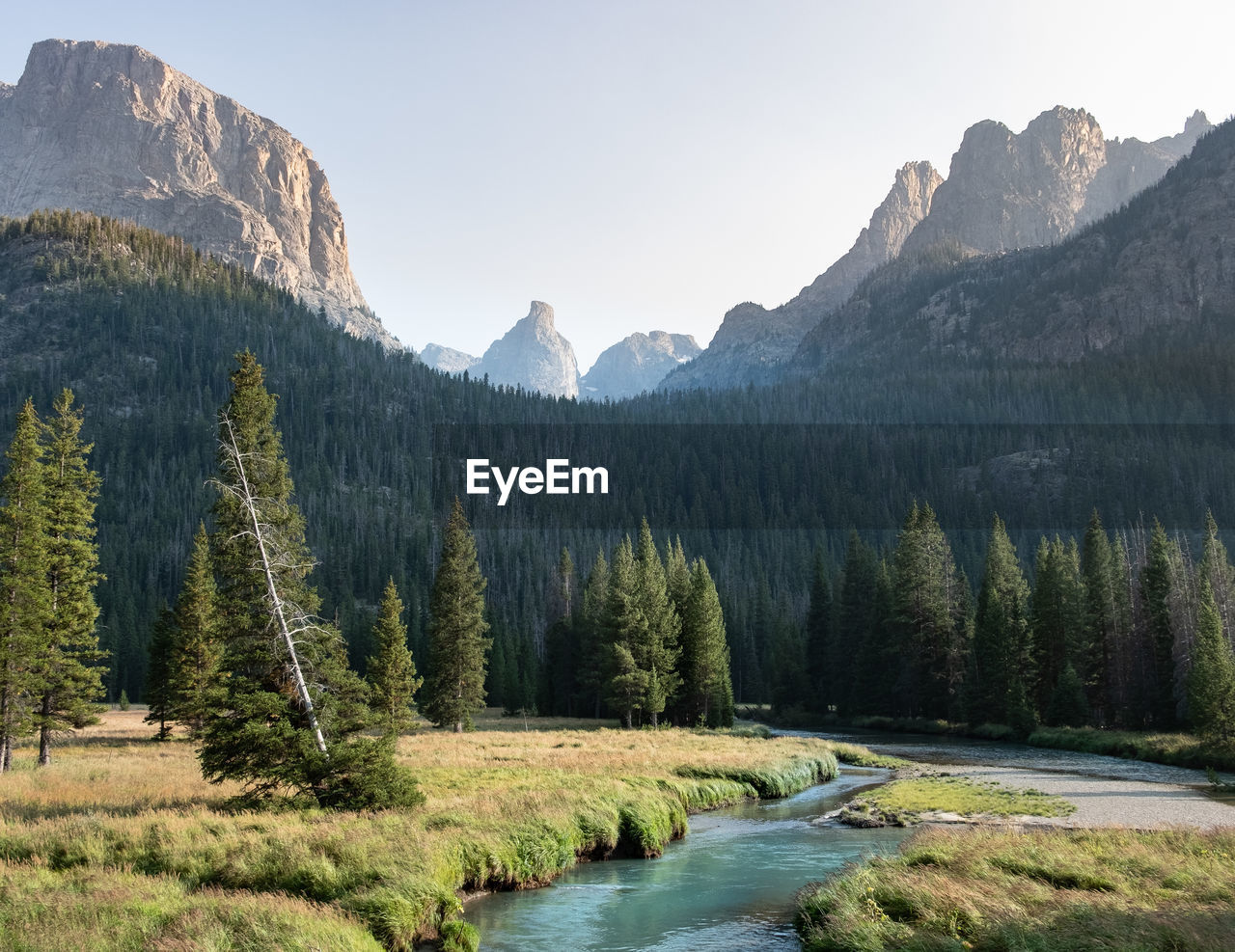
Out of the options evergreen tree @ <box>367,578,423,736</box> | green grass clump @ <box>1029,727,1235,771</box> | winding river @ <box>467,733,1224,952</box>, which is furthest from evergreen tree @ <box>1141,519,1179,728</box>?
evergreen tree @ <box>367,578,423,736</box>

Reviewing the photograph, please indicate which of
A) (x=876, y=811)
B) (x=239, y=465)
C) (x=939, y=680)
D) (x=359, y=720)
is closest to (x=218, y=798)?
(x=359, y=720)

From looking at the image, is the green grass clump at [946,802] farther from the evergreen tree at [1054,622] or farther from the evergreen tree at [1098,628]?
the evergreen tree at [1098,628]

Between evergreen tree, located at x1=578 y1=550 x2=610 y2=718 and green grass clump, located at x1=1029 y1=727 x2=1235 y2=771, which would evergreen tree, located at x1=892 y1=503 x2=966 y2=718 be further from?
evergreen tree, located at x1=578 y1=550 x2=610 y2=718

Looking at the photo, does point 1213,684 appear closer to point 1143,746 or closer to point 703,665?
point 1143,746

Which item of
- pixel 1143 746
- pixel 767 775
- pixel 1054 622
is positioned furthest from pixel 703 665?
pixel 767 775

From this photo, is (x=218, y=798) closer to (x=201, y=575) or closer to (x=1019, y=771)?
(x=201, y=575)

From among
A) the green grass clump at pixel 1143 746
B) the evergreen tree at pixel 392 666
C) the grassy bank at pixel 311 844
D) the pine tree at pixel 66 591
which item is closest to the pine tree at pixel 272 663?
the grassy bank at pixel 311 844

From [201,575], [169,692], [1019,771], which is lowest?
[1019,771]
